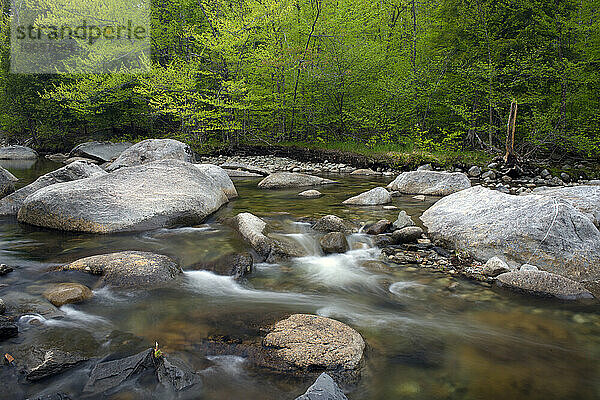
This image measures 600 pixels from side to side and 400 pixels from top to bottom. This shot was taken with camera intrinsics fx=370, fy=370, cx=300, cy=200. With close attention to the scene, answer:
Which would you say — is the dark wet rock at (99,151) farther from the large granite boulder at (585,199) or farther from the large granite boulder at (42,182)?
the large granite boulder at (585,199)

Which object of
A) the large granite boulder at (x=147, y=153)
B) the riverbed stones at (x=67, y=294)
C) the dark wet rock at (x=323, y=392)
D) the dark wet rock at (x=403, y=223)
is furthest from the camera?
the large granite boulder at (x=147, y=153)

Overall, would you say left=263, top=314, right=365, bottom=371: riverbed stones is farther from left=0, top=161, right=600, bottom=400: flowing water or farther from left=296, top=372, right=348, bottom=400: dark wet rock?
left=296, top=372, right=348, bottom=400: dark wet rock

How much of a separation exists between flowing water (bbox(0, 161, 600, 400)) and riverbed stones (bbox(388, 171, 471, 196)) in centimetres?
481

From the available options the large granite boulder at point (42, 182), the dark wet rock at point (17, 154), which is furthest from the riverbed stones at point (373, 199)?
the dark wet rock at point (17, 154)

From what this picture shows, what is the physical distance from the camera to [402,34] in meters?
20.5

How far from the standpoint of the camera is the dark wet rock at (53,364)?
2.48m

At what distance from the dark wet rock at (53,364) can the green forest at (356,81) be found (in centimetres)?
1511

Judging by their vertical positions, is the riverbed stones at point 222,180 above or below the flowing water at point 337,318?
above

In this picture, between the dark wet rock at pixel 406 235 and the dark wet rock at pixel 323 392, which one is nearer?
the dark wet rock at pixel 323 392

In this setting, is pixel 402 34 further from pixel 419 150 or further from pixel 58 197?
pixel 58 197

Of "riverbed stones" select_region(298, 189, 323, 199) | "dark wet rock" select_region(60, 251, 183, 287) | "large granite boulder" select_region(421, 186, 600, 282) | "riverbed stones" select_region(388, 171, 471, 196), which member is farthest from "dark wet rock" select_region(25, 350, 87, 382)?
"riverbed stones" select_region(388, 171, 471, 196)

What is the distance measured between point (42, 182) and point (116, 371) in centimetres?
664

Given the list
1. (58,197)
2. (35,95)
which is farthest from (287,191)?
(35,95)

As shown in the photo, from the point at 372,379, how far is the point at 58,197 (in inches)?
223
